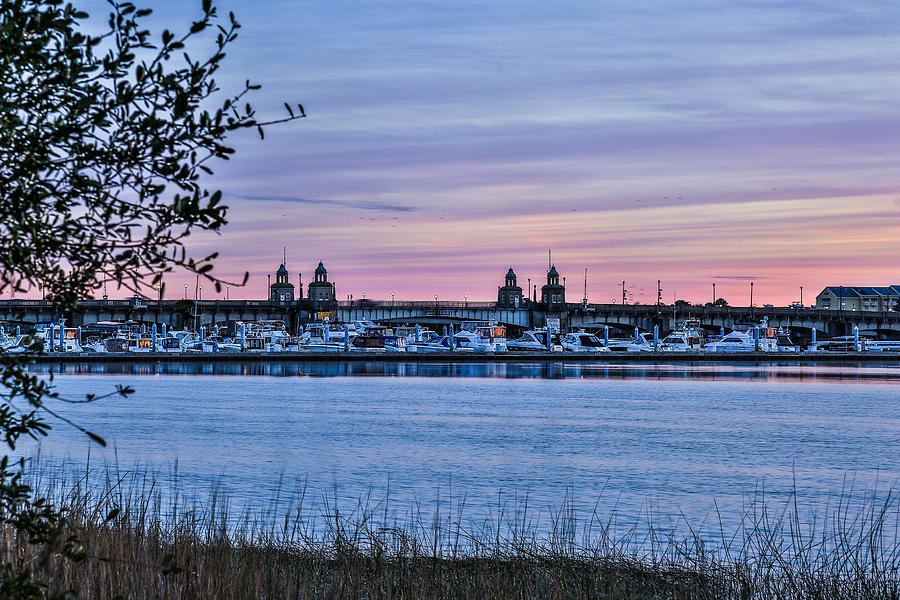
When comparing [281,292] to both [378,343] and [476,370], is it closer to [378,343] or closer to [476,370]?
[378,343]

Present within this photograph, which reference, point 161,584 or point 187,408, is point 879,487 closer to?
point 161,584

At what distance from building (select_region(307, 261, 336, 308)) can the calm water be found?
98.0 m

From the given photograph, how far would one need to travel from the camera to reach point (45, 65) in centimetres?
723

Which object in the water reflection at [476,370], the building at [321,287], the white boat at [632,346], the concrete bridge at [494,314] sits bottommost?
the water reflection at [476,370]

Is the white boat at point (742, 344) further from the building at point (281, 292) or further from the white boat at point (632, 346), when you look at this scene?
the building at point (281, 292)

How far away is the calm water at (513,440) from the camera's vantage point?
31578mm

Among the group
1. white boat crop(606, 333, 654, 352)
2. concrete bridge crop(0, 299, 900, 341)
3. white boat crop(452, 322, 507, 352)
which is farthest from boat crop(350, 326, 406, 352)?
white boat crop(606, 333, 654, 352)

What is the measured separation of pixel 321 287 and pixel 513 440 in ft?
497

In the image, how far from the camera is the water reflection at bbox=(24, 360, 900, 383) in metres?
112

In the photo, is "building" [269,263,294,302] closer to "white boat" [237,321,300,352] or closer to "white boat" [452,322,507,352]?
"white boat" [237,321,300,352]

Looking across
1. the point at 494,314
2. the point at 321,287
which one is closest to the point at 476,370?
the point at 494,314

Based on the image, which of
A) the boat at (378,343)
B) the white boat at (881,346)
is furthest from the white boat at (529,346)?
the white boat at (881,346)

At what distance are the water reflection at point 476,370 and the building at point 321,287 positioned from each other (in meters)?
49.3

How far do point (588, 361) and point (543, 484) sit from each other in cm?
11825
